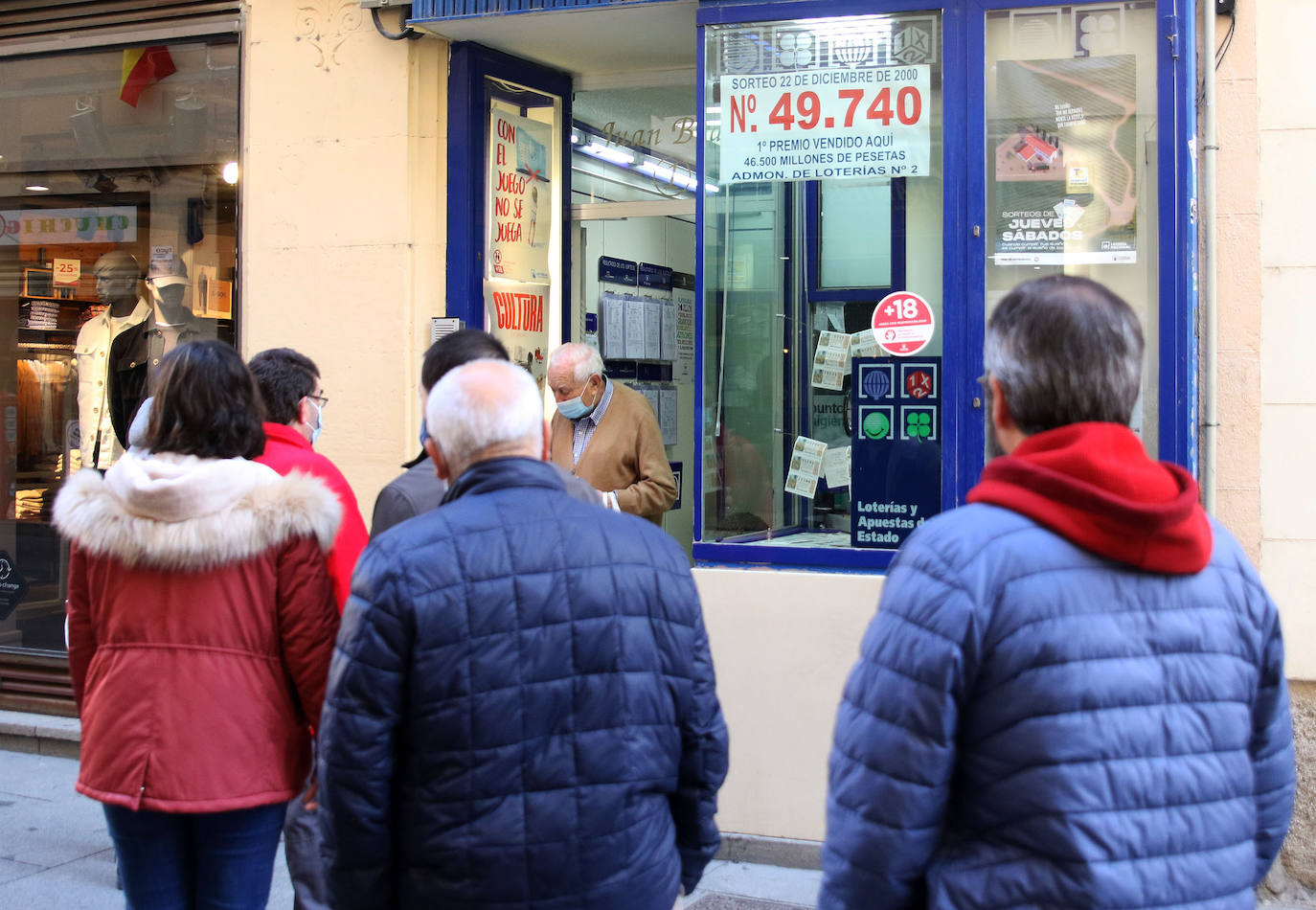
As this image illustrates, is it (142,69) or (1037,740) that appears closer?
(1037,740)

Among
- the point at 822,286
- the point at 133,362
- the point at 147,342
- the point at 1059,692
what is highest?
the point at 822,286

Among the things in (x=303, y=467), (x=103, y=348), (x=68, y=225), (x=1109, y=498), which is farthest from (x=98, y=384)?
(x=1109, y=498)

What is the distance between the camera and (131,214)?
718 cm

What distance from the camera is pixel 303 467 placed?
3541 mm

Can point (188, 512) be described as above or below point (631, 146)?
below

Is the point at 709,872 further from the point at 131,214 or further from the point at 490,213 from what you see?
the point at 131,214

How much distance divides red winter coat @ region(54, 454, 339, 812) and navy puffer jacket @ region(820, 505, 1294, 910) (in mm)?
1551

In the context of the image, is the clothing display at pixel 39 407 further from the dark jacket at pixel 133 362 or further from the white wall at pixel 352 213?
the white wall at pixel 352 213

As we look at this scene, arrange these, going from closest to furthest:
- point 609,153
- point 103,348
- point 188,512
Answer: point 188,512
point 609,153
point 103,348

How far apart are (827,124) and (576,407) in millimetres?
1533

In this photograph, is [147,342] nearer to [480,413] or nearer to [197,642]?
[197,642]

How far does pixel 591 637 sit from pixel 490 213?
13.6 ft

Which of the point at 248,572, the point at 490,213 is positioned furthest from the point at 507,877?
the point at 490,213

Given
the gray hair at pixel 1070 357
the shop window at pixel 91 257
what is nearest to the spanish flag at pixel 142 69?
the shop window at pixel 91 257
